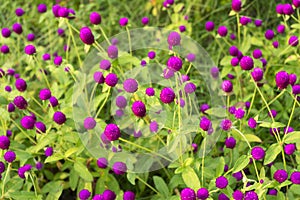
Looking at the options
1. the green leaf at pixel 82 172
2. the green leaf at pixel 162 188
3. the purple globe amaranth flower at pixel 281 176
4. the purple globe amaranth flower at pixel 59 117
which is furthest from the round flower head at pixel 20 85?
the purple globe amaranth flower at pixel 281 176

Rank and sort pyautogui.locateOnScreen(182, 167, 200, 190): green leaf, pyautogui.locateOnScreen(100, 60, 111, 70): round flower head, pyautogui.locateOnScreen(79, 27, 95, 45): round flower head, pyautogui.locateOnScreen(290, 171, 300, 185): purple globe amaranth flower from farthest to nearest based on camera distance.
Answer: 1. pyautogui.locateOnScreen(100, 60, 111, 70): round flower head
2. pyautogui.locateOnScreen(79, 27, 95, 45): round flower head
3. pyautogui.locateOnScreen(182, 167, 200, 190): green leaf
4. pyautogui.locateOnScreen(290, 171, 300, 185): purple globe amaranth flower

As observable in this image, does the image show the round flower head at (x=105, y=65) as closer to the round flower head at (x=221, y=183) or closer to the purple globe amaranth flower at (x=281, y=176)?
the round flower head at (x=221, y=183)

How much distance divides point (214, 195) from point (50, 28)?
7.03 ft

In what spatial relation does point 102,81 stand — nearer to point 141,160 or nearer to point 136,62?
point 136,62

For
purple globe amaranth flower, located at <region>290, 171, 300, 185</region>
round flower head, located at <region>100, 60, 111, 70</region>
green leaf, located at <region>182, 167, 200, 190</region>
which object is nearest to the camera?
purple globe amaranth flower, located at <region>290, 171, 300, 185</region>

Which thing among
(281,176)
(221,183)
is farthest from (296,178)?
(221,183)

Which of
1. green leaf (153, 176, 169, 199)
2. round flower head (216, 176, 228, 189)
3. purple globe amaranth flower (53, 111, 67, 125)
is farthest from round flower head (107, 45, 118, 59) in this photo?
round flower head (216, 176, 228, 189)

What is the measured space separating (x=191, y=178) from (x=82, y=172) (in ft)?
1.54

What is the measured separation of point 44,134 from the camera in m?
1.78

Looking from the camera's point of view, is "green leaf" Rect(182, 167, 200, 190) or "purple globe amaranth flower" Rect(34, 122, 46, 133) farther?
"purple globe amaranth flower" Rect(34, 122, 46, 133)

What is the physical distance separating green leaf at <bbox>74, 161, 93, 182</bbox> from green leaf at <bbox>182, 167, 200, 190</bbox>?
40 cm

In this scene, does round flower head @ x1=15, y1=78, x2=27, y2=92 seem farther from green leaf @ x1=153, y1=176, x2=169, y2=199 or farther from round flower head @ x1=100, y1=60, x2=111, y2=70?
green leaf @ x1=153, y1=176, x2=169, y2=199

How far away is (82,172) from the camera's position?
1.81 meters

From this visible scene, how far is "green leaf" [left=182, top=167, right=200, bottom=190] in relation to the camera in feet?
5.10
